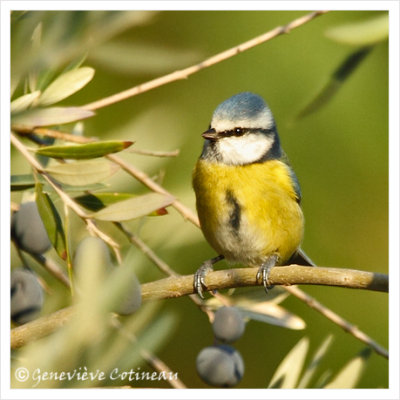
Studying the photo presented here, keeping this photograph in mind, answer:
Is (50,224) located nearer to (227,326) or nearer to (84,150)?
(84,150)

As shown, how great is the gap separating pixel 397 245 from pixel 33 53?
734 millimetres

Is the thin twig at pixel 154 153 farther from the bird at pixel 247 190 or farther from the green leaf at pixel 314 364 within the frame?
the green leaf at pixel 314 364

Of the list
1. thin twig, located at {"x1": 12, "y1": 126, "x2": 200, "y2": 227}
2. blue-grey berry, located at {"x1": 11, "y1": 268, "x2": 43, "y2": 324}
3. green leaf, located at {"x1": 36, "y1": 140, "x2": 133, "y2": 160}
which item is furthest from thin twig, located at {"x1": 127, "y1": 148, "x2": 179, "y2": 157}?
blue-grey berry, located at {"x1": 11, "y1": 268, "x2": 43, "y2": 324}

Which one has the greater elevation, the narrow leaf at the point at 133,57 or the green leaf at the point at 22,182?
the narrow leaf at the point at 133,57

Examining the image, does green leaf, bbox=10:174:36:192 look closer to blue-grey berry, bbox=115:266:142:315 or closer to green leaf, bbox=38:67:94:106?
green leaf, bbox=38:67:94:106

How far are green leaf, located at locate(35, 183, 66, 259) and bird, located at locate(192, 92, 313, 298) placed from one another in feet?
1.30

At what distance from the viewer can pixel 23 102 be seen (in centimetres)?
82

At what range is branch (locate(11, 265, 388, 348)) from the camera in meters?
Result: 0.79

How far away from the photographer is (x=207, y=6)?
1.12 meters

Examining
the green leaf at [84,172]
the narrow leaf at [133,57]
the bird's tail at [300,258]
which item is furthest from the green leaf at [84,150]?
the bird's tail at [300,258]

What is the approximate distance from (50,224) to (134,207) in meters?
0.11

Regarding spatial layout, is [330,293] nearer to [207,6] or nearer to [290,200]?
[290,200]

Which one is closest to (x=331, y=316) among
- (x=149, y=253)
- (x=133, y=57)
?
(x=149, y=253)

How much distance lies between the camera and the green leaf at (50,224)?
2.51ft
